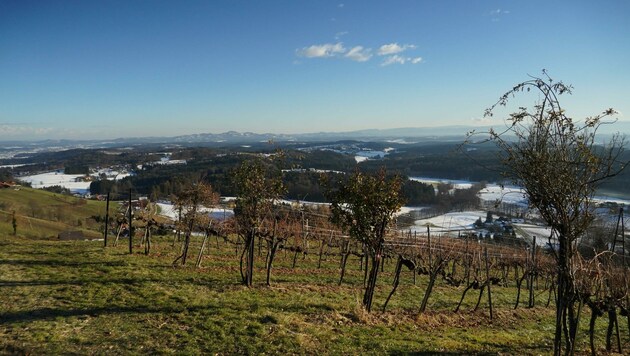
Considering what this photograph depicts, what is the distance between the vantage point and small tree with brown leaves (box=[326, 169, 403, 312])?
1011 centimetres

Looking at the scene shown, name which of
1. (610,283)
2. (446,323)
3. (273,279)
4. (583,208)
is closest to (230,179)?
(273,279)

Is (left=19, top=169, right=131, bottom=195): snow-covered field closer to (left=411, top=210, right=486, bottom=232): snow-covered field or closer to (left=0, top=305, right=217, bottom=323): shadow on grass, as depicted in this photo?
(left=411, top=210, right=486, bottom=232): snow-covered field

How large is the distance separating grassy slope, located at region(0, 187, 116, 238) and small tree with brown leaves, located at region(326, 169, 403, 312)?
50086mm

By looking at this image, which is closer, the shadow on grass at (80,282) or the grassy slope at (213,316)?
the grassy slope at (213,316)

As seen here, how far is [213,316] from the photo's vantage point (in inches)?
352

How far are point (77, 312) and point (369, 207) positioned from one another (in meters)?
7.54

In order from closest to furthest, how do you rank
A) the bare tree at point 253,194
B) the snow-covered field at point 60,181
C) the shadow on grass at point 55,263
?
the bare tree at point 253,194
the shadow on grass at point 55,263
the snow-covered field at point 60,181

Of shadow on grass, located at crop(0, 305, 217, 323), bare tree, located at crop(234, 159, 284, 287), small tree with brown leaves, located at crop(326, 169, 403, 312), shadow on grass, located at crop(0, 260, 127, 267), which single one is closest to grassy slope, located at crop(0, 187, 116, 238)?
shadow on grass, located at crop(0, 260, 127, 267)

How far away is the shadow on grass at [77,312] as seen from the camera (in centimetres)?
800

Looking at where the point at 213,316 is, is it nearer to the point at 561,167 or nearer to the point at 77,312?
the point at 77,312

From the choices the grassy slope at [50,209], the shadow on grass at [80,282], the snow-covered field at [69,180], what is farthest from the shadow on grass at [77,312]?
the snow-covered field at [69,180]

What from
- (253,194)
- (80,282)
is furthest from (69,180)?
(253,194)

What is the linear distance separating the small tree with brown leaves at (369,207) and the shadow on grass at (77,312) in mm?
4285

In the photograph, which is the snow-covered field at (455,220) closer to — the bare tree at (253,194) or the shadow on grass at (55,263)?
the bare tree at (253,194)
